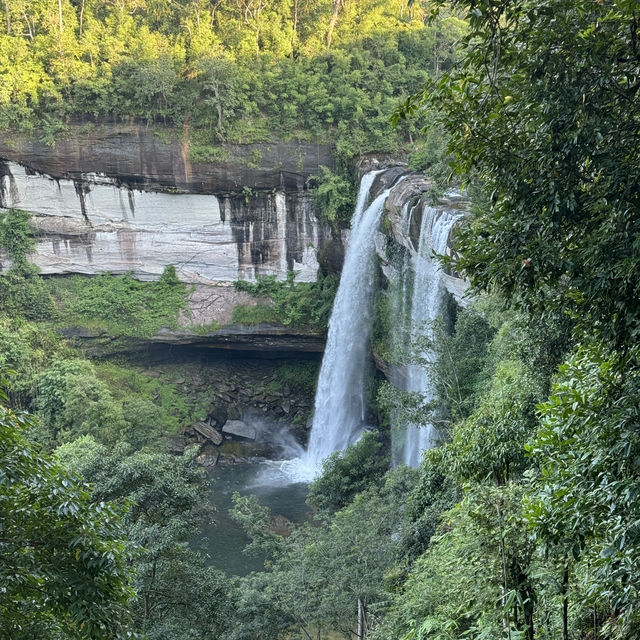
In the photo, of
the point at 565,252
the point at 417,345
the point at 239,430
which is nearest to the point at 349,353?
the point at 239,430

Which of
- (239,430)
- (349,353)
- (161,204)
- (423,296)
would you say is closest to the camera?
(423,296)

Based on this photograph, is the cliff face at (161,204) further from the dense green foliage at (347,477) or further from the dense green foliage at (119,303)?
the dense green foliage at (347,477)

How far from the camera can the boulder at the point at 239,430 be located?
20219 mm

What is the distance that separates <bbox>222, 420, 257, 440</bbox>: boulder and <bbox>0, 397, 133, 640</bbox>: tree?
16.7 metres

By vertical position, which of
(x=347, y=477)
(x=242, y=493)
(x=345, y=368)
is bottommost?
(x=242, y=493)

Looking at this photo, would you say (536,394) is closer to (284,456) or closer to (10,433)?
(10,433)

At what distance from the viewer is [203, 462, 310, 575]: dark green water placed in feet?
44.3

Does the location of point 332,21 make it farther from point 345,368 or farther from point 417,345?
point 417,345

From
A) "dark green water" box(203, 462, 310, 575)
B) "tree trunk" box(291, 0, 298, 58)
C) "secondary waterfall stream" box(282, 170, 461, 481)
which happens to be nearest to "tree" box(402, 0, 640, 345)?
"dark green water" box(203, 462, 310, 575)

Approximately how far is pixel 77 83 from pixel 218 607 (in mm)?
17289

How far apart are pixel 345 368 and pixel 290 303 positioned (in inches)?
127

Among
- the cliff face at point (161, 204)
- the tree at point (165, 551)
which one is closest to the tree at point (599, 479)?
the tree at point (165, 551)

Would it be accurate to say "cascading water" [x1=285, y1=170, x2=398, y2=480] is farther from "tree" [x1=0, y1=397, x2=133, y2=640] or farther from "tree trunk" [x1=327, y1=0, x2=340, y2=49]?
"tree" [x1=0, y1=397, x2=133, y2=640]

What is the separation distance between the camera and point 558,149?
9.72 ft
